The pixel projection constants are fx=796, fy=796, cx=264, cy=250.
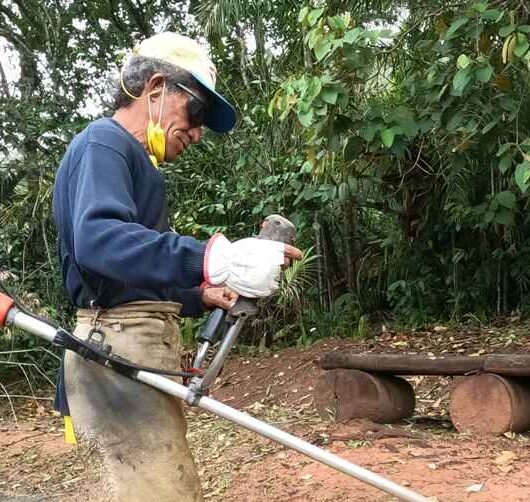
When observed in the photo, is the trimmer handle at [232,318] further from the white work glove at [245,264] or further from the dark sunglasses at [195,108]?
the dark sunglasses at [195,108]

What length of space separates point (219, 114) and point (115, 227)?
2.49 ft

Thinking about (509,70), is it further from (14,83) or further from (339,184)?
(14,83)

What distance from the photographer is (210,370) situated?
225 centimetres

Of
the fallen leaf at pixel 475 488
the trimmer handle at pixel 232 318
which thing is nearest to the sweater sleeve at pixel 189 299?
the trimmer handle at pixel 232 318

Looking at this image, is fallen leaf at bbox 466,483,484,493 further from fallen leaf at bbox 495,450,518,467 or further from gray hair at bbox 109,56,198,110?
gray hair at bbox 109,56,198,110

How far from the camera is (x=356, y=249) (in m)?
9.44

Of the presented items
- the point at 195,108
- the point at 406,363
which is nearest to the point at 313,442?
the point at 406,363

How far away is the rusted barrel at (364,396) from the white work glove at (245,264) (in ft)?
10.7

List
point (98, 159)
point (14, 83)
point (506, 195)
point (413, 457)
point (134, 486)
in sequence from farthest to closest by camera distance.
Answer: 1. point (14, 83)
2. point (506, 195)
3. point (413, 457)
4. point (134, 486)
5. point (98, 159)

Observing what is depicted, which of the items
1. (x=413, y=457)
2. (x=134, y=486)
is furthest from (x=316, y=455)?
(x=413, y=457)

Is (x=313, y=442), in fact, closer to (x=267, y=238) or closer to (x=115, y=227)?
(x=267, y=238)

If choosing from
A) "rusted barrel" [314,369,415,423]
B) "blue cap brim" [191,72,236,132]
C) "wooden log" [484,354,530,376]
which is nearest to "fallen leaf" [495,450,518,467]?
"wooden log" [484,354,530,376]

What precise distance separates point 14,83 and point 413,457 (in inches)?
294

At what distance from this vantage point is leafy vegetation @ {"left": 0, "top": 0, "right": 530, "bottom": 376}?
7.32m
